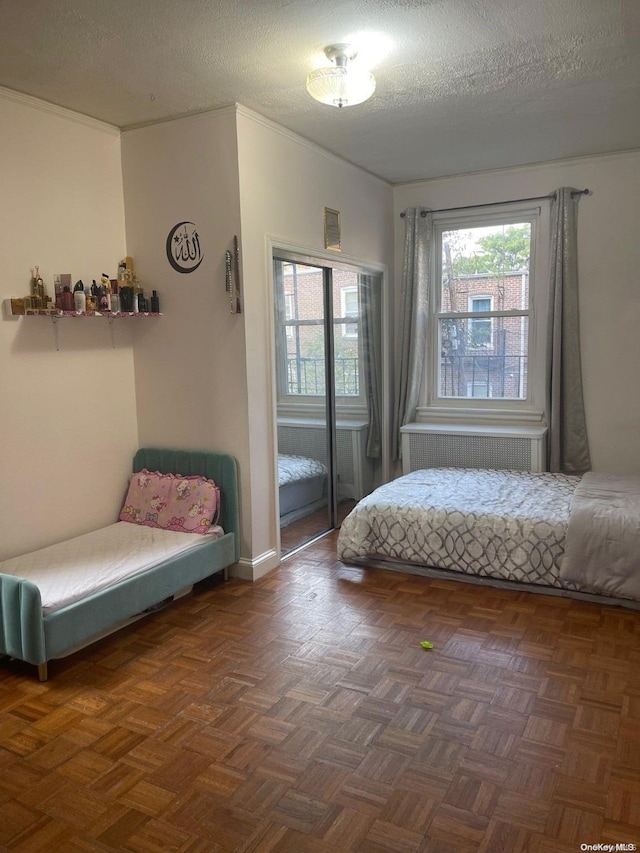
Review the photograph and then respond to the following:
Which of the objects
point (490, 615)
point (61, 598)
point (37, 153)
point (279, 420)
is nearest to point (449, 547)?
point (490, 615)

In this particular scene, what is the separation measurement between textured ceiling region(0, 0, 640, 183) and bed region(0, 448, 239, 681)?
6.47ft

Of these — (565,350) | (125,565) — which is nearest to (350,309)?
(565,350)

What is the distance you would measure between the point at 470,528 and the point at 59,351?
98.1 inches

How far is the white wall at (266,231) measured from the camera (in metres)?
3.68

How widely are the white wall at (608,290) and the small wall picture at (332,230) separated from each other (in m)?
1.47

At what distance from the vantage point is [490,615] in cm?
339

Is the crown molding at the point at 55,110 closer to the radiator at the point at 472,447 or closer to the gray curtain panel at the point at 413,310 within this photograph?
the gray curtain panel at the point at 413,310

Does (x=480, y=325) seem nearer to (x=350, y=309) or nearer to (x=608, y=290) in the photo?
(x=608, y=290)

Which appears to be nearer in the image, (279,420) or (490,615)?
(490,615)

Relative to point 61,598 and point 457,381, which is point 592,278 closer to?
point 457,381

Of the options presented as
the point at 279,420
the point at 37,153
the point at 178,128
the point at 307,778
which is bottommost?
the point at 307,778

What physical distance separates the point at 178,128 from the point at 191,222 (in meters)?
0.52

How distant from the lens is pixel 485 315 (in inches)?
206

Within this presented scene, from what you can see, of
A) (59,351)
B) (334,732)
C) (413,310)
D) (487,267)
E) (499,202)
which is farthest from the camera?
(413,310)
